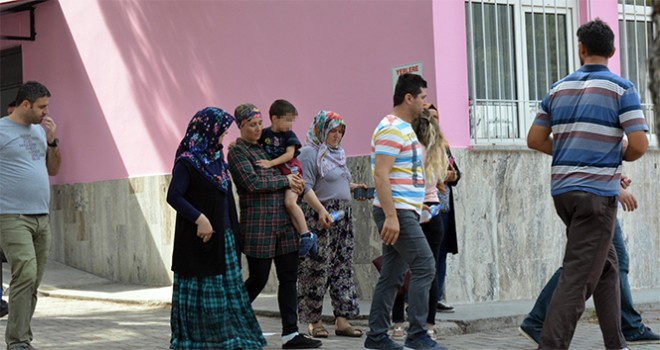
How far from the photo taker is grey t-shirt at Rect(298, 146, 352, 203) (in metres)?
8.77

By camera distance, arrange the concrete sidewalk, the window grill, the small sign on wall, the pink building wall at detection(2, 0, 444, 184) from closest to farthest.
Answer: the concrete sidewalk
the small sign on wall
the window grill
the pink building wall at detection(2, 0, 444, 184)

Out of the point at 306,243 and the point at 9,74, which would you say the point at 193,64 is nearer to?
the point at 9,74

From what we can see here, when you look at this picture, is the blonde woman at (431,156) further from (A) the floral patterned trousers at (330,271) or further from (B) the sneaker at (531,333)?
(A) the floral patterned trousers at (330,271)

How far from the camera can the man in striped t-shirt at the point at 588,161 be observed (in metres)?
6.48

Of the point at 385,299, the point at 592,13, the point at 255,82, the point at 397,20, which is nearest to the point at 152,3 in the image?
the point at 255,82

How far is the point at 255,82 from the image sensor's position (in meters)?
12.5

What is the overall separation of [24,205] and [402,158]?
8.31 ft

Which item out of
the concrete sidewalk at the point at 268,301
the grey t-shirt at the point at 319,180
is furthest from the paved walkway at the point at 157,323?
the grey t-shirt at the point at 319,180

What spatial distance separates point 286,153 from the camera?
8.27m

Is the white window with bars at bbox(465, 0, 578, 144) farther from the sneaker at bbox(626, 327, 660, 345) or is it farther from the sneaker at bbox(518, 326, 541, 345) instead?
the sneaker at bbox(518, 326, 541, 345)

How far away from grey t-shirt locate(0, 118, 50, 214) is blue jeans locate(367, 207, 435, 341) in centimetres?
229

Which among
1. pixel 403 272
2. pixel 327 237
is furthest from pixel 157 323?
pixel 403 272

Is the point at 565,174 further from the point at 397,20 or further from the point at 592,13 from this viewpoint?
the point at 592,13

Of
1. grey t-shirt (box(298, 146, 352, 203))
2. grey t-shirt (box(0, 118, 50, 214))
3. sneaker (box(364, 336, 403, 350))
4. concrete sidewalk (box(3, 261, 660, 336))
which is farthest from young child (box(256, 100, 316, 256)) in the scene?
grey t-shirt (box(0, 118, 50, 214))
